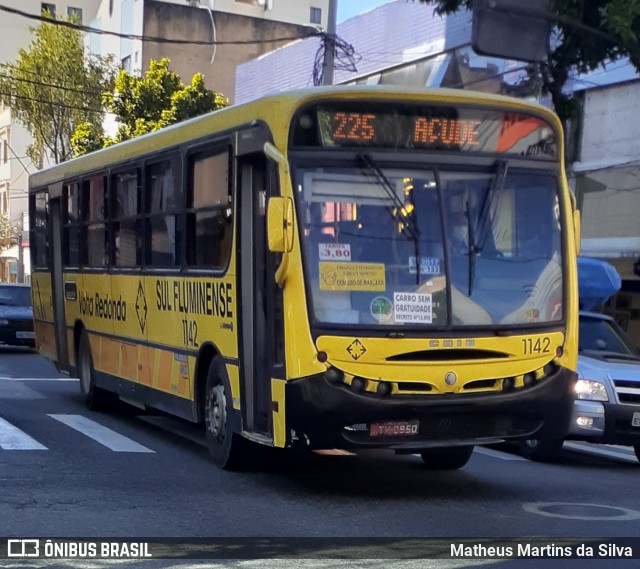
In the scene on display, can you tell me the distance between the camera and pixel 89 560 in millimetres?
6930

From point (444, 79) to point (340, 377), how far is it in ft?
58.6

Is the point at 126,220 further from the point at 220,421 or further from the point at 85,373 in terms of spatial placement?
the point at 220,421

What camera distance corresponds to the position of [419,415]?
887 cm

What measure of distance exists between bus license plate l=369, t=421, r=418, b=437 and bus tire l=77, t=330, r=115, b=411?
683cm

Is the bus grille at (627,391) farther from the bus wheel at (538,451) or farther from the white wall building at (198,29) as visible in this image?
the white wall building at (198,29)

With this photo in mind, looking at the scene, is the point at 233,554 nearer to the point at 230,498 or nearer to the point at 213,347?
the point at 230,498

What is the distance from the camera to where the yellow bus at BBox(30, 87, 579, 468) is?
8781 millimetres

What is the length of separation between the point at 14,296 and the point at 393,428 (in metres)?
20.1

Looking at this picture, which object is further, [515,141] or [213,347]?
[213,347]

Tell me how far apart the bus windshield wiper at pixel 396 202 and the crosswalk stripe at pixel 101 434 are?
421 centimetres

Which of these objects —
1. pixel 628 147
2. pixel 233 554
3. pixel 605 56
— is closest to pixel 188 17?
pixel 628 147

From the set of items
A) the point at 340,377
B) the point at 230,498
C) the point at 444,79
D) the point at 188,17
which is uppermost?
the point at 188,17

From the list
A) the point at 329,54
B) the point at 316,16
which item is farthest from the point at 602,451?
the point at 316,16

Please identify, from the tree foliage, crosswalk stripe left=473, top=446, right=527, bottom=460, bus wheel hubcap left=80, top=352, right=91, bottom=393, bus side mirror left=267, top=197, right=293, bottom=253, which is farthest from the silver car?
the tree foliage
